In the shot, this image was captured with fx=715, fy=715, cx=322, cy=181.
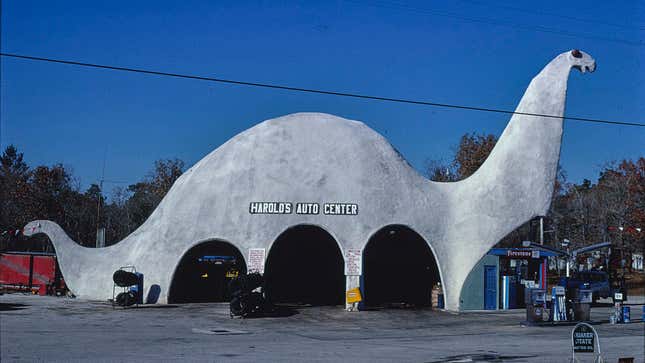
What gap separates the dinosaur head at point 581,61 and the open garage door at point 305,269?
1448 centimetres

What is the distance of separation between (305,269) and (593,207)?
112ft

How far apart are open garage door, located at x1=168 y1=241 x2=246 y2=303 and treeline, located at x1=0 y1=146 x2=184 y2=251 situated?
47.9ft

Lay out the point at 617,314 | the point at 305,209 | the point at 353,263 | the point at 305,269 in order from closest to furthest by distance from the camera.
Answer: the point at 617,314 < the point at 353,263 < the point at 305,209 < the point at 305,269

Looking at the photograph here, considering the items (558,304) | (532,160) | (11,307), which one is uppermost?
(532,160)

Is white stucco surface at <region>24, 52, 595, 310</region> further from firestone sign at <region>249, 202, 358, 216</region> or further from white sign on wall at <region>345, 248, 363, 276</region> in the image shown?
white sign on wall at <region>345, 248, 363, 276</region>

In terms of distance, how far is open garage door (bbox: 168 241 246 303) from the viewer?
32.8m

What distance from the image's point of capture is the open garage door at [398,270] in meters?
33.9

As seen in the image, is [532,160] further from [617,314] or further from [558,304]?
[617,314]

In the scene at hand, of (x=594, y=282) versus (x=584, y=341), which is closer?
(x=584, y=341)

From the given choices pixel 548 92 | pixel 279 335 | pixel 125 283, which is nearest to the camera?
pixel 279 335

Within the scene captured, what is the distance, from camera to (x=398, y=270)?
36688 millimetres

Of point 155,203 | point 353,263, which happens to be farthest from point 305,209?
point 155,203

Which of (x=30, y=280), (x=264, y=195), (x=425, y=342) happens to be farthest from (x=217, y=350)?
(x=30, y=280)

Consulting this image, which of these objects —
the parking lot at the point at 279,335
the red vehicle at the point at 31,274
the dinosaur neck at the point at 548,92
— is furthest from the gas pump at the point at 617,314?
the red vehicle at the point at 31,274
